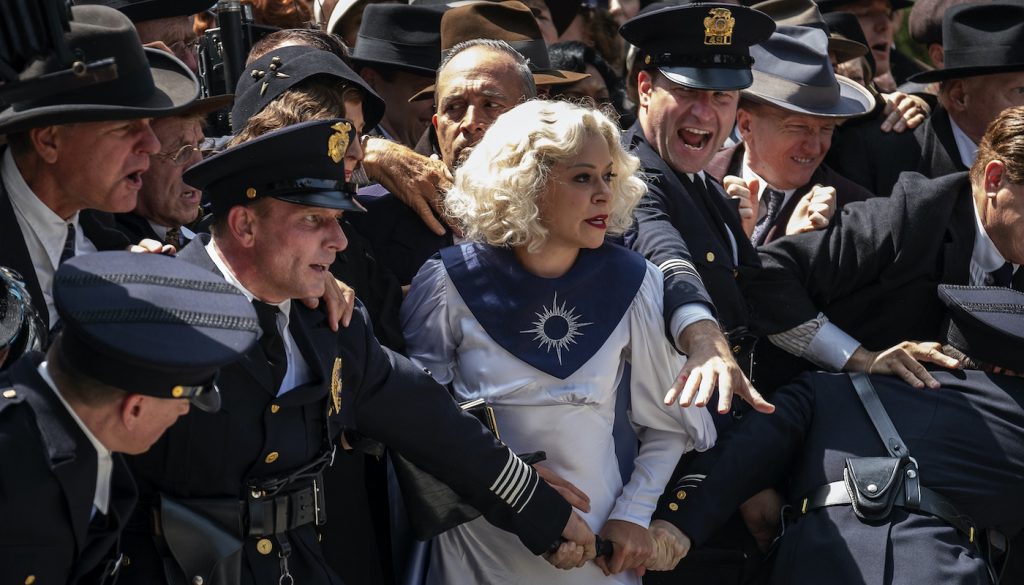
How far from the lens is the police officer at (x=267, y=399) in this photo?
3504 mm

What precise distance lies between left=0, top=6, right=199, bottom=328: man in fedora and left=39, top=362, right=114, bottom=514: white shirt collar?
2.03ft

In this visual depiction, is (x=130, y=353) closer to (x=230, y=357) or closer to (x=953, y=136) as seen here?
(x=230, y=357)

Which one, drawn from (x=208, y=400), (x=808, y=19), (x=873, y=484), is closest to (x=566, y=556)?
(x=873, y=484)

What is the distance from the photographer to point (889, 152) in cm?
618

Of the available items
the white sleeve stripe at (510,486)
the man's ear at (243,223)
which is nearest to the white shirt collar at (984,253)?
the white sleeve stripe at (510,486)

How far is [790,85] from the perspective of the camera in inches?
226

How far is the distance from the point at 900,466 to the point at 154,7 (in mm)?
3014

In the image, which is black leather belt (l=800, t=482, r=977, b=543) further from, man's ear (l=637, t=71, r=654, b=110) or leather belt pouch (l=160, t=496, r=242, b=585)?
leather belt pouch (l=160, t=496, r=242, b=585)

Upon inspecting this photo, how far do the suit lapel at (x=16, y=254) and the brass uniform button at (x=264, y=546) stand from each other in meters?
0.80

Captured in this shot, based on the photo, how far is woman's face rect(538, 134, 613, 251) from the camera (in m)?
4.34

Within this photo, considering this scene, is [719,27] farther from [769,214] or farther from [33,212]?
[33,212]

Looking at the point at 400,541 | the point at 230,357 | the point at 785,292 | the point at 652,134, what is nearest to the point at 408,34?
the point at 652,134

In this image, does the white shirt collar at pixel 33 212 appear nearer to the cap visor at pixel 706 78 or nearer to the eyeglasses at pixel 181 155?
the eyeglasses at pixel 181 155

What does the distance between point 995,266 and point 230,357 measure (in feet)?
10.4
